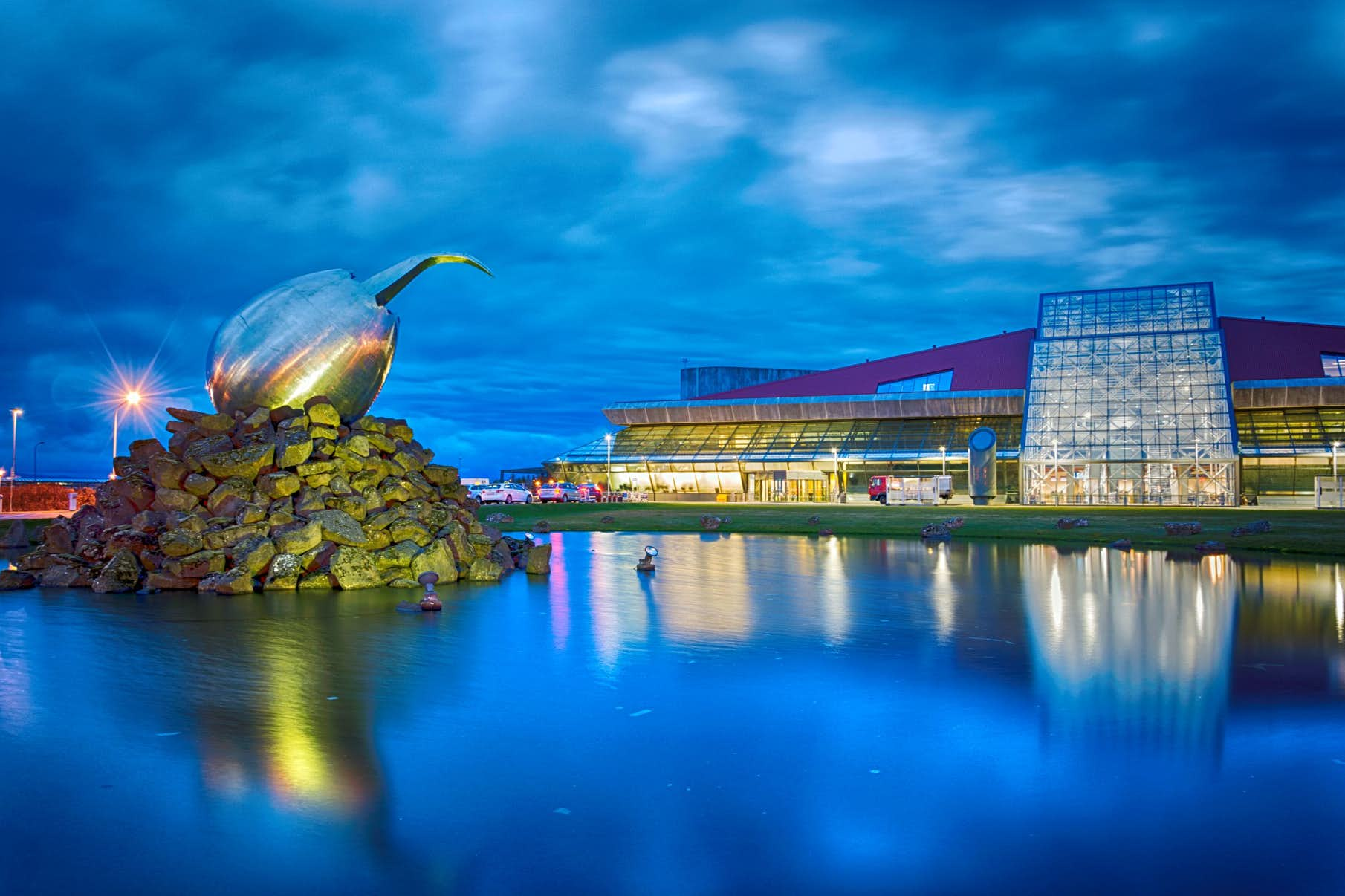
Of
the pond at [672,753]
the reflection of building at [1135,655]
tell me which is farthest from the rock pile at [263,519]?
the reflection of building at [1135,655]

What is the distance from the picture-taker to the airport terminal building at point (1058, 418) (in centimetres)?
5747

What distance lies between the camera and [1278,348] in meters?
68.3

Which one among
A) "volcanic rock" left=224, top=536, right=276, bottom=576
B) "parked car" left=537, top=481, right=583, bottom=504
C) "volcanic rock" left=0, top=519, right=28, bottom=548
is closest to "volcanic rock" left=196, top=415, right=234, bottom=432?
"volcanic rock" left=224, top=536, right=276, bottom=576

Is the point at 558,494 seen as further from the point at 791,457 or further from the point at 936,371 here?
the point at 936,371

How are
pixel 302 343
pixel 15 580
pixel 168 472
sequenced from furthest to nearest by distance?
pixel 302 343 < pixel 168 472 < pixel 15 580

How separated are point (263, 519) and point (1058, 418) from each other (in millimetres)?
53515

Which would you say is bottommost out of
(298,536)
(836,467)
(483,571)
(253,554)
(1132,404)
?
(483,571)

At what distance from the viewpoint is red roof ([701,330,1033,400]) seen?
73250 millimetres

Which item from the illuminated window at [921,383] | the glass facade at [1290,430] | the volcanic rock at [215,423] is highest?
the illuminated window at [921,383]

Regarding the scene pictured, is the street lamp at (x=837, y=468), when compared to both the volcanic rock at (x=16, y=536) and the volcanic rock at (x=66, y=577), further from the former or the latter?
the volcanic rock at (x=66, y=577)

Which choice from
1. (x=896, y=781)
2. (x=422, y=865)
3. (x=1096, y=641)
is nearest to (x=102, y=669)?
(x=422, y=865)

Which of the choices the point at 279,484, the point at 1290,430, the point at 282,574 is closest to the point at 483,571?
the point at 282,574

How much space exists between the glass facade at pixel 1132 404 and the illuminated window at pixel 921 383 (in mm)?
10702

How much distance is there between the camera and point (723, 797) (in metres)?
5.72
